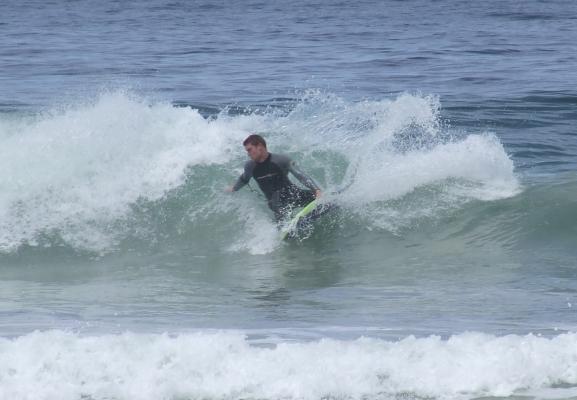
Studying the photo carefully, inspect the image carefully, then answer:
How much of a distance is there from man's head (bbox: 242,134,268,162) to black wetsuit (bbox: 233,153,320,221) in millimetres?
175

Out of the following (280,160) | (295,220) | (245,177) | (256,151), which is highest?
(256,151)

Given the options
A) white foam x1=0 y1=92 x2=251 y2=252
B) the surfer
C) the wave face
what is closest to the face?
the surfer

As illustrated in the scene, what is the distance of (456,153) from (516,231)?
73.2 inches

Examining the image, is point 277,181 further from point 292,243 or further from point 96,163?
point 96,163

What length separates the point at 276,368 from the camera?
635 cm

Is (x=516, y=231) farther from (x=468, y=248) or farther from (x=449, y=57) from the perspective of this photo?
(x=449, y=57)

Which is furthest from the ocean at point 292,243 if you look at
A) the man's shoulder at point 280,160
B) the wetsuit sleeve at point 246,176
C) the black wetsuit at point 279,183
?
the man's shoulder at point 280,160

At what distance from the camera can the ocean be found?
636 centimetres

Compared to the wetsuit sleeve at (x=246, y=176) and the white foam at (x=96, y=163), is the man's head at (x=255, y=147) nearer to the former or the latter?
the wetsuit sleeve at (x=246, y=176)

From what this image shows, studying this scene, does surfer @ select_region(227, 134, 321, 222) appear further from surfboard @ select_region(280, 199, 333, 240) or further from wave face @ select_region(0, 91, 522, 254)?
wave face @ select_region(0, 91, 522, 254)

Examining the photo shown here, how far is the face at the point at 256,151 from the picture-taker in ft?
35.0

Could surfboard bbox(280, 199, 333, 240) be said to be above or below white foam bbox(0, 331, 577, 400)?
below

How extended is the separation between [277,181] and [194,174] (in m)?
2.08

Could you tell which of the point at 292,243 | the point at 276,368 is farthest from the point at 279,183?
the point at 276,368
